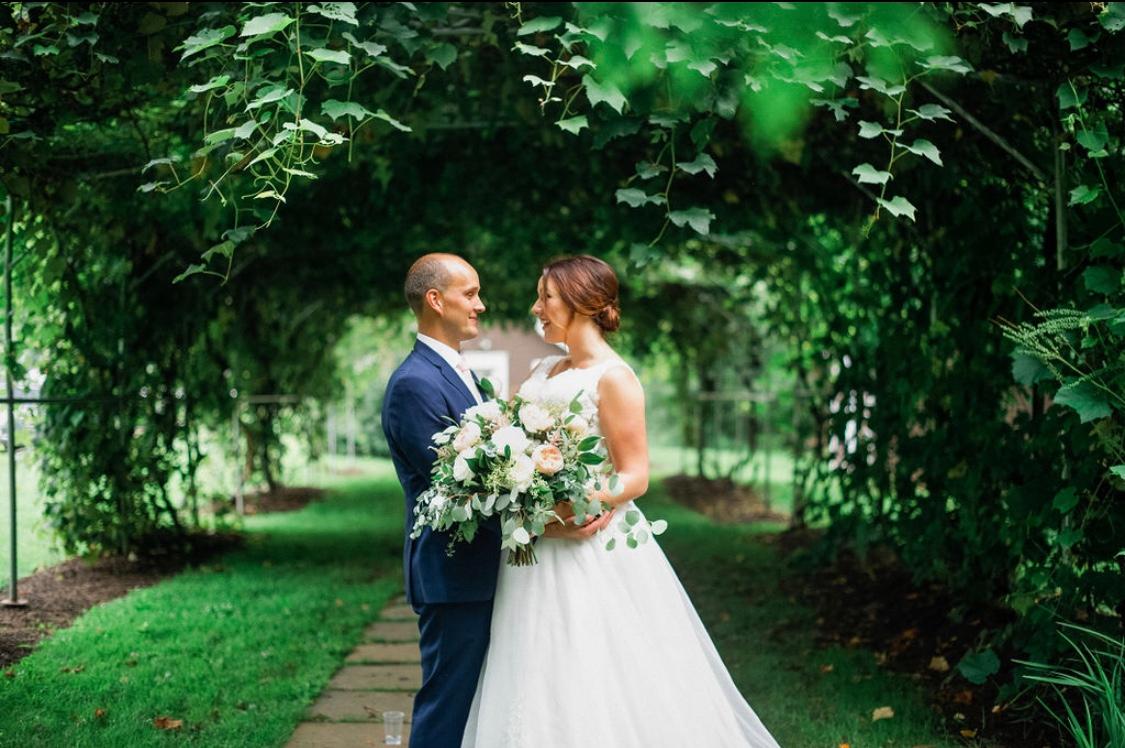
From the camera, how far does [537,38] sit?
4.17 metres

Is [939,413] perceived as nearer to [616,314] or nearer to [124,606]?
[616,314]

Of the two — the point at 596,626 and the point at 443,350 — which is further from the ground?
the point at 443,350

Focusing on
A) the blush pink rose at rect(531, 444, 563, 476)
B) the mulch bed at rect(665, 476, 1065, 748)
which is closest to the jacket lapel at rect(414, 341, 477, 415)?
the blush pink rose at rect(531, 444, 563, 476)

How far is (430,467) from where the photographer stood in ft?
10.1

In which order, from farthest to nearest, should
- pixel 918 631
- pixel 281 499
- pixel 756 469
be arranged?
1. pixel 281 499
2. pixel 756 469
3. pixel 918 631

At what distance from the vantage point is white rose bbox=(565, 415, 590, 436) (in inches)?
116

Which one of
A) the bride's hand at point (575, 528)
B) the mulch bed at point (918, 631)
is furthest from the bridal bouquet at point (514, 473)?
the mulch bed at point (918, 631)

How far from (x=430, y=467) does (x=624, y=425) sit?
62cm

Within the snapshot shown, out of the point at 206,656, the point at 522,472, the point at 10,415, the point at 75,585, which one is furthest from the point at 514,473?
the point at 75,585

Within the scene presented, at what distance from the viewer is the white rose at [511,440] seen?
2.78 meters

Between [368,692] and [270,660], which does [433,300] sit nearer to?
[368,692]

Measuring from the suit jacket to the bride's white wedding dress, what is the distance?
12cm

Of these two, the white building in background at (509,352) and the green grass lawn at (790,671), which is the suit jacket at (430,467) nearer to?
the green grass lawn at (790,671)

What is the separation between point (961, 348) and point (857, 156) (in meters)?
1.22
